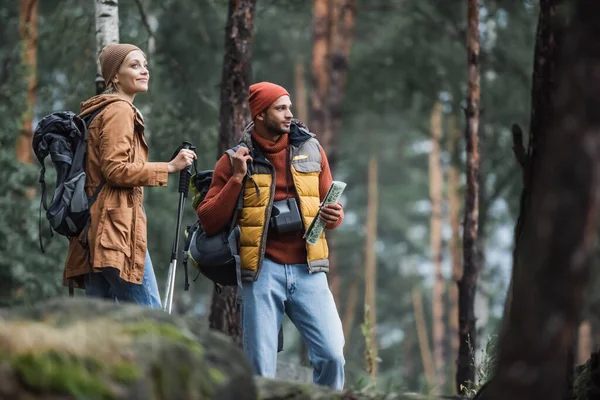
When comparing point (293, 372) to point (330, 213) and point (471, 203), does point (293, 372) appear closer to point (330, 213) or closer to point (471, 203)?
point (471, 203)

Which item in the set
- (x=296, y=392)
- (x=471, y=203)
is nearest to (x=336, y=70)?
(x=471, y=203)

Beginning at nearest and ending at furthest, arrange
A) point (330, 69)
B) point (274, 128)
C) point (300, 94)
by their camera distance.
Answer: point (274, 128), point (330, 69), point (300, 94)

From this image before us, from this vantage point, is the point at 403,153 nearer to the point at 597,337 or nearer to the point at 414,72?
the point at 597,337

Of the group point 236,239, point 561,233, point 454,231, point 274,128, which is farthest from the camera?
point 454,231

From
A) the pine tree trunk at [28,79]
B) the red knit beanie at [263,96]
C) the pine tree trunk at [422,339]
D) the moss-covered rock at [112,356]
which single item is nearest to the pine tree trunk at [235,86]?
the red knit beanie at [263,96]

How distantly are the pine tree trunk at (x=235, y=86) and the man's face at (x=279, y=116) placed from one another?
2668 millimetres

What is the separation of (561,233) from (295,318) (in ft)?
9.22

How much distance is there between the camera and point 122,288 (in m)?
6.11

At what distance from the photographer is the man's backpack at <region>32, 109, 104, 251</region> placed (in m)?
6.05

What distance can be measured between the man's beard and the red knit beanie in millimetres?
86

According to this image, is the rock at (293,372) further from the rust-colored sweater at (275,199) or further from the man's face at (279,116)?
the man's face at (279,116)

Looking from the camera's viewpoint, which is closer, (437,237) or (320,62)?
(320,62)

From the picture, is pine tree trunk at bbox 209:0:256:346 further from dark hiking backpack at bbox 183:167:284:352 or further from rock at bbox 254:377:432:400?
rock at bbox 254:377:432:400

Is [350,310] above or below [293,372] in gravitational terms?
below
